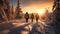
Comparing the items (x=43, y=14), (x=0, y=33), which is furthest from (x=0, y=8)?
(x=0, y=33)

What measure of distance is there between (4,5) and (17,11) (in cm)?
1523

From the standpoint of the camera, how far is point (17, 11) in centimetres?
8119

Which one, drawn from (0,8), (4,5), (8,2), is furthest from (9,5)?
(0,8)

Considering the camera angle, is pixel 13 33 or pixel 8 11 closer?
pixel 13 33

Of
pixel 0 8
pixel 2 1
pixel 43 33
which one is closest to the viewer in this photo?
pixel 43 33

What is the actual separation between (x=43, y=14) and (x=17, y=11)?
14.0 meters

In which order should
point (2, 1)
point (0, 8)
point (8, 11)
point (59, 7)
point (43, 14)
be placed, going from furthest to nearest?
point (43, 14)
point (8, 11)
point (2, 1)
point (0, 8)
point (59, 7)

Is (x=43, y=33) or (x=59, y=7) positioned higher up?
(x=59, y=7)

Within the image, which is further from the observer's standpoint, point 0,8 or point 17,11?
point 17,11

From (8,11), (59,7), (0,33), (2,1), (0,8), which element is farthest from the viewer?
(8,11)

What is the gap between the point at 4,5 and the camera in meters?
66.8

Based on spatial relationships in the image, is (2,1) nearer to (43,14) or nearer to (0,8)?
(0,8)

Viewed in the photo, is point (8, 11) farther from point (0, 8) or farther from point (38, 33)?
point (38, 33)

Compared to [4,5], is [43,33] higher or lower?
lower
